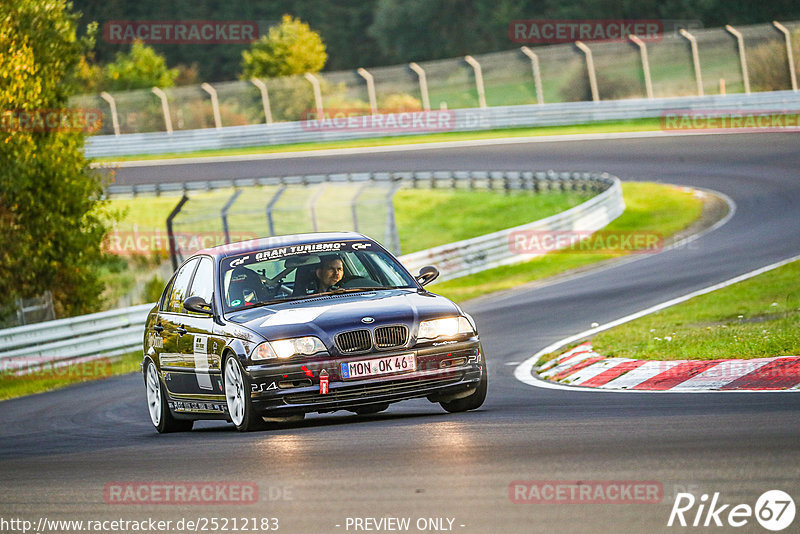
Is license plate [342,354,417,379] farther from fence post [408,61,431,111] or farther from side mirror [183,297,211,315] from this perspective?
fence post [408,61,431,111]

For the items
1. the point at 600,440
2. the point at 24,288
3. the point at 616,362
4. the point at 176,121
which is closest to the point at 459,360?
the point at 600,440

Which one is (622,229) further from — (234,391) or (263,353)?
(263,353)

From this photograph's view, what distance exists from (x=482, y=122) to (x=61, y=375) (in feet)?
104

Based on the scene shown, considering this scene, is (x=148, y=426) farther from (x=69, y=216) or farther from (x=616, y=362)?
(x=69, y=216)

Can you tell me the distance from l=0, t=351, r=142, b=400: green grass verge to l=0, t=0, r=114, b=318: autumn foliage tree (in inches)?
124

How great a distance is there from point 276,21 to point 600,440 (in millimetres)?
85634

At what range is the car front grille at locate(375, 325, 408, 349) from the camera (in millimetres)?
9023

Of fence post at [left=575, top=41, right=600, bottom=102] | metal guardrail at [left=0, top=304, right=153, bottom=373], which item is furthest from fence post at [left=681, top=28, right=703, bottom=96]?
metal guardrail at [left=0, top=304, right=153, bottom=373]

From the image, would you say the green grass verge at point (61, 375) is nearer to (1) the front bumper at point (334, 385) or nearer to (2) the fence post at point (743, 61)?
(1) the front bumper at point (334, 385)

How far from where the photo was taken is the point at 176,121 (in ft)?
177

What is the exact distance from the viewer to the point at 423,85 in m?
50.2
